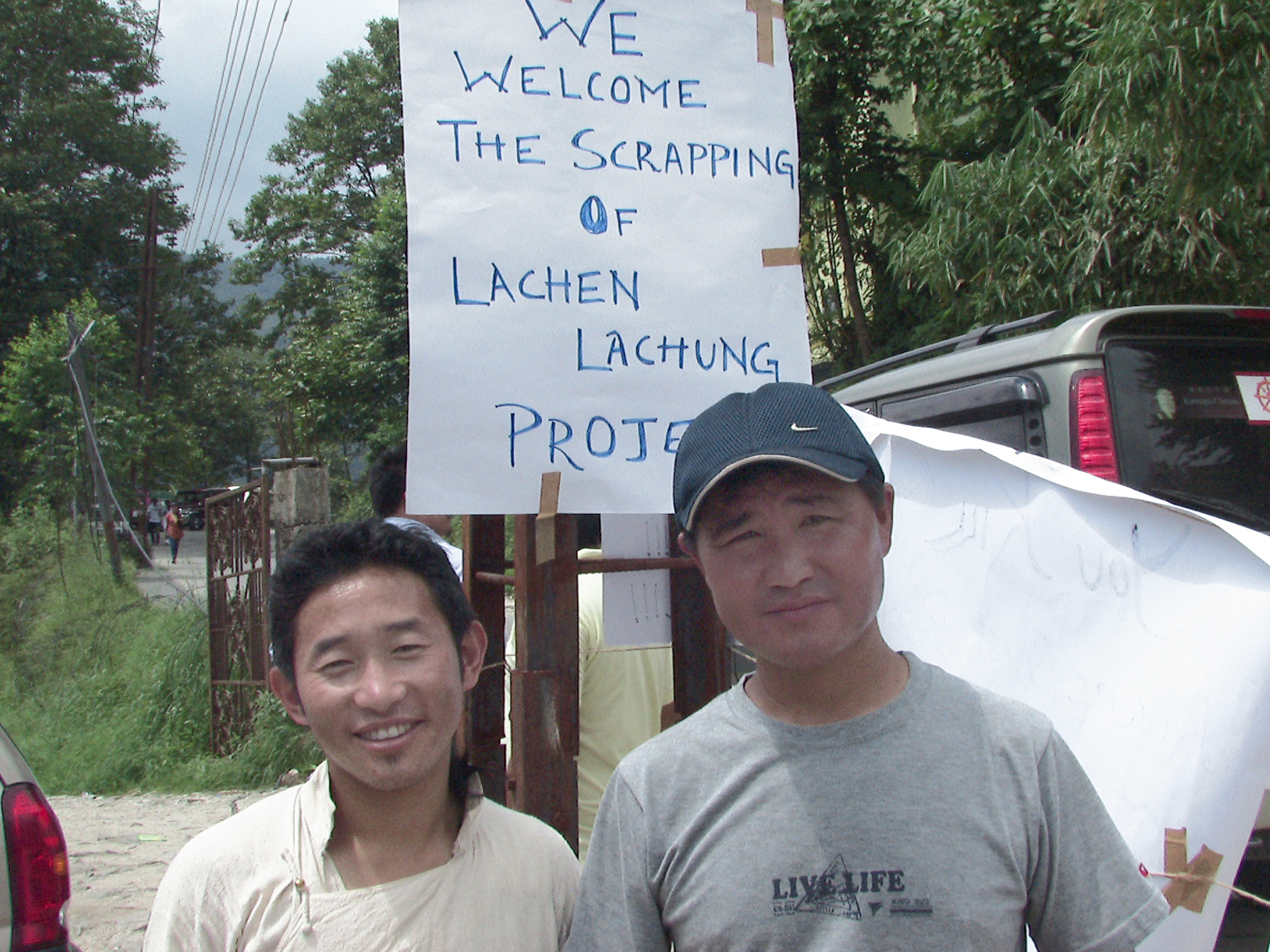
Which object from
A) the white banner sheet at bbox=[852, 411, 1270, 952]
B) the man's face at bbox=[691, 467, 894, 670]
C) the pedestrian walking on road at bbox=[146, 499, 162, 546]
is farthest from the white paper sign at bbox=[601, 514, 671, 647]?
the pedestrian walking on road at bbox=[146, 499, 162, 546]

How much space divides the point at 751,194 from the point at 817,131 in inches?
383

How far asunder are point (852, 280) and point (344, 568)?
11.5m

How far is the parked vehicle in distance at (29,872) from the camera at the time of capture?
274cm

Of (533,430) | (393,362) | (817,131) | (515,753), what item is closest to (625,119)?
(533,430)

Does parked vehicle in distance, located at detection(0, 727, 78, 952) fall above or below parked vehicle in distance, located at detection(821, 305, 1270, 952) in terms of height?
below

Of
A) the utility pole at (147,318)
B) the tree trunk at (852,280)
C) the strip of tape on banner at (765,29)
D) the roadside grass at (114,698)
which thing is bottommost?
the roadside grass at (114,698)

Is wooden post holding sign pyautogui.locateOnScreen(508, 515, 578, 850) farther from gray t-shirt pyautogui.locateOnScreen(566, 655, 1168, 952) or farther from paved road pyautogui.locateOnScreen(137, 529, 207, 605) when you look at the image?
paved road pyautogui.locateOnScreen(137, 529, 207, 605)

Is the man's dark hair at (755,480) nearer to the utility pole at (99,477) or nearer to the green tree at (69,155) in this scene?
the utility pole at (99,477)

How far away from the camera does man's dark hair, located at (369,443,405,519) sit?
11.5ft

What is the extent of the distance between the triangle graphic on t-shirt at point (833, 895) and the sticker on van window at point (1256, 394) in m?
2.91

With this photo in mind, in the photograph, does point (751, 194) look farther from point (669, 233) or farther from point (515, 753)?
point (515, 753)

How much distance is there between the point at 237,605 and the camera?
767 centimetres

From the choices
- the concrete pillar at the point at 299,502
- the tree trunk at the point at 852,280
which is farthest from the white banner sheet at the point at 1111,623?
the tree trunk at the point at 852,280

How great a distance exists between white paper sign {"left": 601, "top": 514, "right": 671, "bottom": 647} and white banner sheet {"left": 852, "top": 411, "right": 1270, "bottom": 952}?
51 centimetres
